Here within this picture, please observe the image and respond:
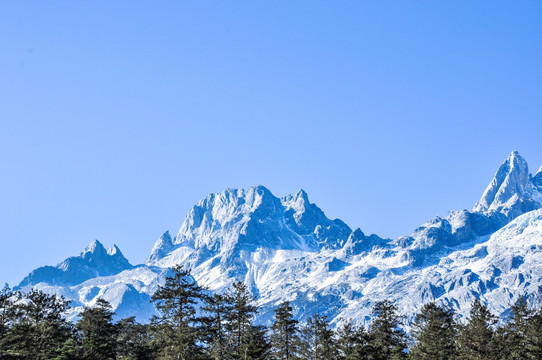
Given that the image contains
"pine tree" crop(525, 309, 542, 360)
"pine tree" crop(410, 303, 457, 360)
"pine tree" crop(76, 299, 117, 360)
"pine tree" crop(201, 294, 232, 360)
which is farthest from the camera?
"pine tree" crop(410, 303, 457, 360)

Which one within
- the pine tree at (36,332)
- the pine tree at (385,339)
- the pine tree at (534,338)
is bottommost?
the pine tree at (534,338)

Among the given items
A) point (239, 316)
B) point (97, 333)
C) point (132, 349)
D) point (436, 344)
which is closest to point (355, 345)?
point (436, 344)

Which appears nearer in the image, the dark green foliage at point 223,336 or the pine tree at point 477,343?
the dark green foliage at point 223,336

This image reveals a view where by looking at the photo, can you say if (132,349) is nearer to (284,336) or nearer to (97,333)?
(97,333)

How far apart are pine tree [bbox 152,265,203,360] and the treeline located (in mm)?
114

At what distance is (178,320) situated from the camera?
244 feet

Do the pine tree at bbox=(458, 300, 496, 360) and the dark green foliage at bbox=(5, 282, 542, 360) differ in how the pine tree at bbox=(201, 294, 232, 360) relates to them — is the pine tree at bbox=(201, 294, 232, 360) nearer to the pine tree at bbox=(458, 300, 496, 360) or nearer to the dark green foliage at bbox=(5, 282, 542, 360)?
the dark green foliage at bbox=(5, 282, 542, 360)

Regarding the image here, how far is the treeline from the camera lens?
246 feet

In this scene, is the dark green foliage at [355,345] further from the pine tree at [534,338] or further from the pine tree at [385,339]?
the pine tree at [534,338]

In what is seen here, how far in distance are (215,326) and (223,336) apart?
4107 millimetres

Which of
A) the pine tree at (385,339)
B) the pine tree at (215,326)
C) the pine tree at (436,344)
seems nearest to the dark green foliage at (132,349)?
the pine tree at (215,326)

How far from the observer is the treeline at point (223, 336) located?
74938 millimetres

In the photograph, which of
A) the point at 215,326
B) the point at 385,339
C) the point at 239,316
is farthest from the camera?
the point at 385,339

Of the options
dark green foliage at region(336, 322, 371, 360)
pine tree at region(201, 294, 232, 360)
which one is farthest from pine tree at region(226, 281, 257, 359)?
dark green foliage at region(336, 322, 371, 360)
